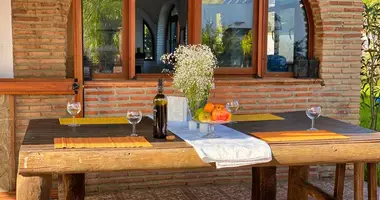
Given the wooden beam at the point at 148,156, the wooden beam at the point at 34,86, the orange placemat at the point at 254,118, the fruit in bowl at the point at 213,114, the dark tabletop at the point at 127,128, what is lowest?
the wooden beam at the point at 148,156

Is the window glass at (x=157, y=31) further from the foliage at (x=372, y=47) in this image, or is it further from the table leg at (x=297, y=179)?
the foliage at (x=372, y=47)

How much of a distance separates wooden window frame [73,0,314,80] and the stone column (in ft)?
2.43

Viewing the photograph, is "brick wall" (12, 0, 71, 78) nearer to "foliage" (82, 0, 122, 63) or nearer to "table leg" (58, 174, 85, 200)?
"foliage" (82, 0, 122, 63)

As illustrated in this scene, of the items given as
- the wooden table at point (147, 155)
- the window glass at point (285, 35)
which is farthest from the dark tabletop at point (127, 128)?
the window glass at point (285, 35)

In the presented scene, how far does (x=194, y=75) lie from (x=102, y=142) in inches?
29.7

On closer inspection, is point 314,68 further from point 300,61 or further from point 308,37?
point 308,37

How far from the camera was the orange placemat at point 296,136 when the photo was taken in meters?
3.27

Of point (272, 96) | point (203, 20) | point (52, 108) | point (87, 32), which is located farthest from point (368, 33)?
point (52, 108)

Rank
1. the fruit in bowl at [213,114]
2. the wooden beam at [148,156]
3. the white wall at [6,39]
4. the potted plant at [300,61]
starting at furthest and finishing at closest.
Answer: the potted plant at [300,61], the white wall at [6,39], the fruit in bowl at [213,114], the wooden beam at [148,156]

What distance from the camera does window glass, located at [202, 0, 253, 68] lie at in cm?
564

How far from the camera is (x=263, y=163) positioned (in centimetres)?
307

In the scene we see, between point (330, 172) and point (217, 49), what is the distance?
1824 mm

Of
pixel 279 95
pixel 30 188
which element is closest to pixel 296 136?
pixel 30 188

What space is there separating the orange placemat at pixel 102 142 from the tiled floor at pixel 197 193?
1990 millimetres
